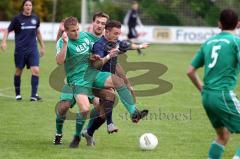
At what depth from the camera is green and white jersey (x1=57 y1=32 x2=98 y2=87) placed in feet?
32.0

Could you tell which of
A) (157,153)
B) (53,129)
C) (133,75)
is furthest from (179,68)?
(157,153)

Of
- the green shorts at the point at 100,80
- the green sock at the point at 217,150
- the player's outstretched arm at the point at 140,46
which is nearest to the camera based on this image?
the green sock at the point at 217,150

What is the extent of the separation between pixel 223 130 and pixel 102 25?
283 cm

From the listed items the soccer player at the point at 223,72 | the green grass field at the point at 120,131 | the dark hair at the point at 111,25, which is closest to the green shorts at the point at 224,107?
the soccer player at the point at 223,72

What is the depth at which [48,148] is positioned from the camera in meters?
9.58

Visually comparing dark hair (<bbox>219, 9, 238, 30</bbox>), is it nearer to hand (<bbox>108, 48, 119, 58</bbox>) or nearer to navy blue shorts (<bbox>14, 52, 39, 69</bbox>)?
hand (<bbox>108, 48, 119, 58</bbox>)

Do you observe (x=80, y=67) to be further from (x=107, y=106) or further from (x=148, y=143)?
(x=148, y=143)

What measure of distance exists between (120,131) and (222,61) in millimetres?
3959

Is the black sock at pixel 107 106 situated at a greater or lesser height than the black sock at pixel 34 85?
greater

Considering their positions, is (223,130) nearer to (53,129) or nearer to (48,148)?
(48,148)

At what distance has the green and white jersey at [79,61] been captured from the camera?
32.0 feet

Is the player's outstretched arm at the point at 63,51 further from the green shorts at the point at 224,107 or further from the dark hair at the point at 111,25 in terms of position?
the green shorts at the point at 224,107

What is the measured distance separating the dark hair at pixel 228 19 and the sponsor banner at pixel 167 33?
29.8m

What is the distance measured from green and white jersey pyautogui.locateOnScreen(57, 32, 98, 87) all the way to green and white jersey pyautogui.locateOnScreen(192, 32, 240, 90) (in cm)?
247
